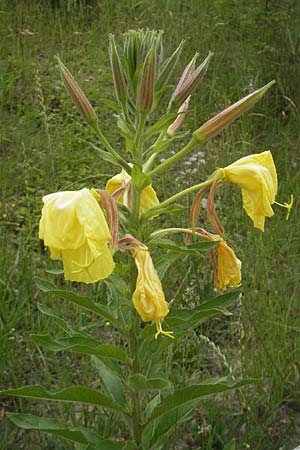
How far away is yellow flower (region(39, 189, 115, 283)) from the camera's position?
3.76ft

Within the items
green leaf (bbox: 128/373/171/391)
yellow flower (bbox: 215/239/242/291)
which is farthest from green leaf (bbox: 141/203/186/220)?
green leaf (bbox: 128/373/171/391)

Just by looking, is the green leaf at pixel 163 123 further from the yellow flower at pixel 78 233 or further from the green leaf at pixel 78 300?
the green leaf at pixel 78 300

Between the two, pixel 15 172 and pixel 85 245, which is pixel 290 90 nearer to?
pixel 15 172

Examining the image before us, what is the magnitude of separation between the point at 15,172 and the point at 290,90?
1.54 meters

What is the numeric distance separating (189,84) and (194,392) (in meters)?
0.64

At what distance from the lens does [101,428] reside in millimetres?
1897

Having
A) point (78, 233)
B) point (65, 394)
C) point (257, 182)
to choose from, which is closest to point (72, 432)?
point (65, 394)

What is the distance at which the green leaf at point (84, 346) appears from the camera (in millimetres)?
1363

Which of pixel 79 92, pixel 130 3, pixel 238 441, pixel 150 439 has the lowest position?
pixel 238 441

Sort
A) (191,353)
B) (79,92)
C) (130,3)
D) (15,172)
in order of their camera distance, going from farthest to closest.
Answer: (130,3) < (15,172) < (191,353) < (79,92)

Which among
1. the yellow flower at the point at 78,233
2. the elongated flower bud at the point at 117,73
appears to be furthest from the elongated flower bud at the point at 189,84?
the yellow flower at the point at 78,233

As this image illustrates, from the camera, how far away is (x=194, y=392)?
1.45m

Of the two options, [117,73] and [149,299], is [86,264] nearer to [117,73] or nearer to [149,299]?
[149,299]

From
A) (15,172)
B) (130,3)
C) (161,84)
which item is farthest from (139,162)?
(130,3)
